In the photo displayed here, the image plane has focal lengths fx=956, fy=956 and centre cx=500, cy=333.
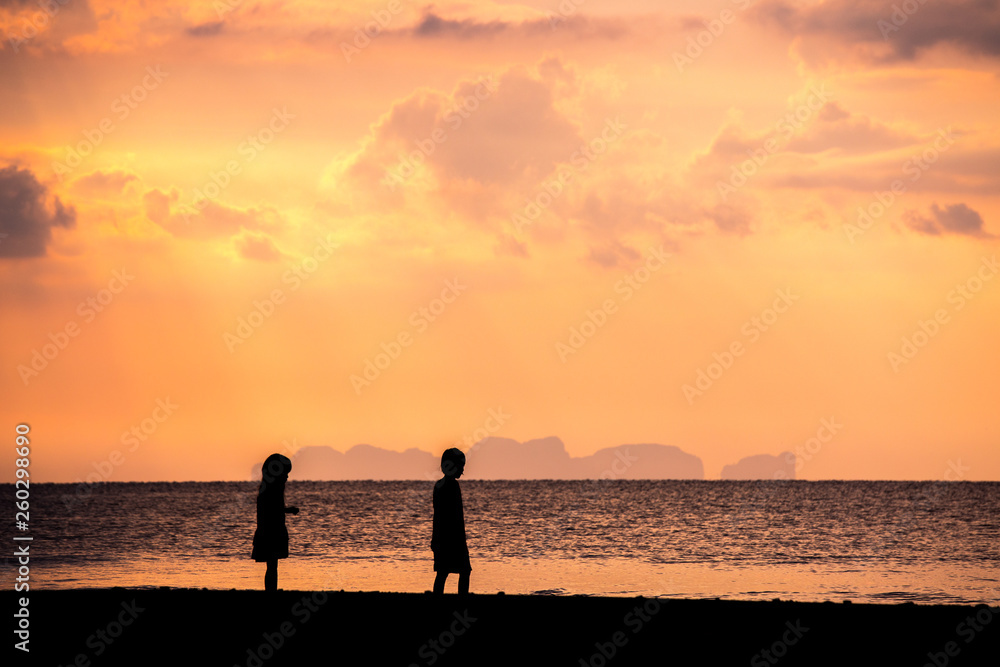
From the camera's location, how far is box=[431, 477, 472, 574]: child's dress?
11.8 m

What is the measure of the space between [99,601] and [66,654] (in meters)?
2.37

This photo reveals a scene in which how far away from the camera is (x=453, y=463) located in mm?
11492

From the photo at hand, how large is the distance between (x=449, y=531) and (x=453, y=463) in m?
0.98

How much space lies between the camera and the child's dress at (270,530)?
12555 millimetres

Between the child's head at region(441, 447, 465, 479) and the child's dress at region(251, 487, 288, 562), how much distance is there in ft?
8.06

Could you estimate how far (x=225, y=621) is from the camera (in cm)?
1045
